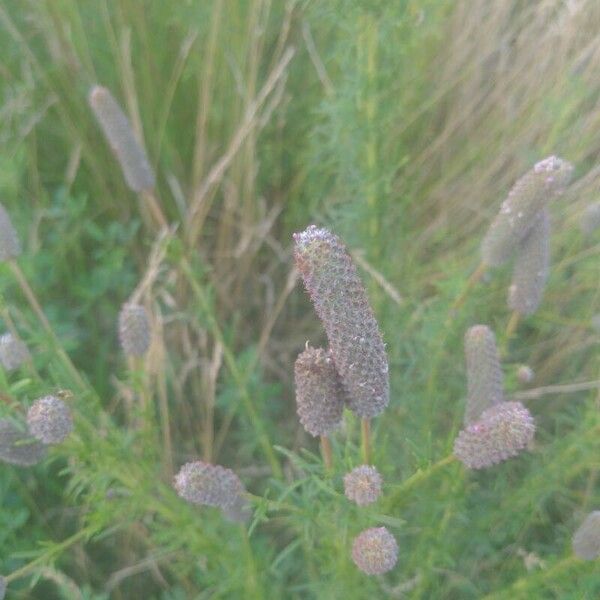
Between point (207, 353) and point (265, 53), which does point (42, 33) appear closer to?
point (265, 53)

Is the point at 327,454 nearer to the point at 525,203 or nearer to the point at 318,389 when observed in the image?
Answer: the point at 318,389

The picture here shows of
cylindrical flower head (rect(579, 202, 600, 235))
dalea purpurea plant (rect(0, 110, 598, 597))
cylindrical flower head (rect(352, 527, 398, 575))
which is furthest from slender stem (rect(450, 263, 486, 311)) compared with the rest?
cylindrical flower head (rect(352, 527, 398, 575))

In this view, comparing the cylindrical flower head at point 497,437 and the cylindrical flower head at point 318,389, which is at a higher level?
the cylindrical flower head at point 318,389

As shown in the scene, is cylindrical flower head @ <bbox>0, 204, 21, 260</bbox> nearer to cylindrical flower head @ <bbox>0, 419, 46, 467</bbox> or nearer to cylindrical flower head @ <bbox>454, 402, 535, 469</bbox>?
cylindrical flower head @ <bbox>0, 419, 46, 467</bbox>

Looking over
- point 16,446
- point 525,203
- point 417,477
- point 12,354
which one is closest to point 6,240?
point 12,354

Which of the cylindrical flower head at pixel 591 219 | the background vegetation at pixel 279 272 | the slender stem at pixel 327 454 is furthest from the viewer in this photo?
the cylindrical flower head at pixel 591 219

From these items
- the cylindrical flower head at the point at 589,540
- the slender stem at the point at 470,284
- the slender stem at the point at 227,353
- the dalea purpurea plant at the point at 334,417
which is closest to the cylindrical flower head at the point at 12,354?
the dalea purpurea plant at the point at 334,417

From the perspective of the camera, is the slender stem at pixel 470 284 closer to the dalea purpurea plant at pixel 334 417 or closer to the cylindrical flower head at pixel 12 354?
the dalea purpurea plant at pixel 334 417
